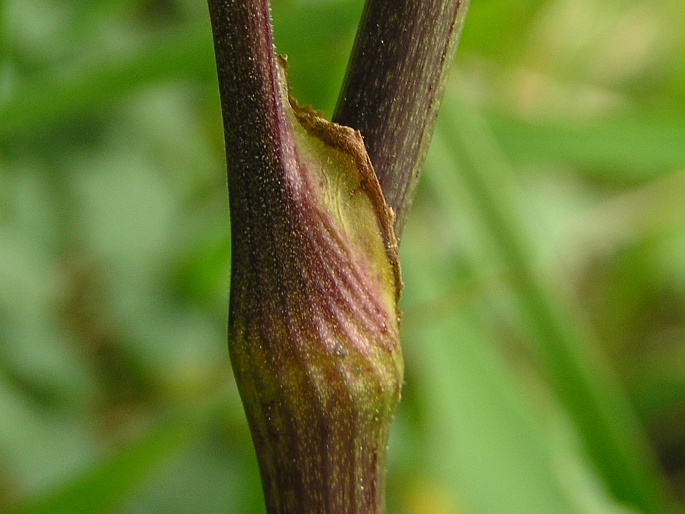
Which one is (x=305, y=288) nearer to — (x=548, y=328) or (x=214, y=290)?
(x=548, y=328)

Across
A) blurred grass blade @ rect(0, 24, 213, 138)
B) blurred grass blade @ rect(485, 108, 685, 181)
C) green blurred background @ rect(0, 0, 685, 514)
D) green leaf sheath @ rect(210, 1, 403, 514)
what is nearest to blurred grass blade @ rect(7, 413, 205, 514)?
green blurred background @ rect(0, 0, 685, 514)

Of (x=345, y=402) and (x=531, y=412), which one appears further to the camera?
(x=531, y=412)

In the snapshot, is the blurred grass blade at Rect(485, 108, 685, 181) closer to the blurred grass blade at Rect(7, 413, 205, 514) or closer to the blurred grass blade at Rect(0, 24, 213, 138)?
the blurred grass blade at Rect(0, 24, 213, 138)

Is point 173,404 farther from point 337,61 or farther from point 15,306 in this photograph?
point 337,61

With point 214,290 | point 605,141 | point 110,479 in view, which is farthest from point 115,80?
point 605,141

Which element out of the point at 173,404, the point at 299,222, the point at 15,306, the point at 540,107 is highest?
the point at 299,222

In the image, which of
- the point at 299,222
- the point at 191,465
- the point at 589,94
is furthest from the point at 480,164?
the point at 589,94

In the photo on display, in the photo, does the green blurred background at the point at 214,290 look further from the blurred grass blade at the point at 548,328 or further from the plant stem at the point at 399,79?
the plant stem at the point at 399,79
